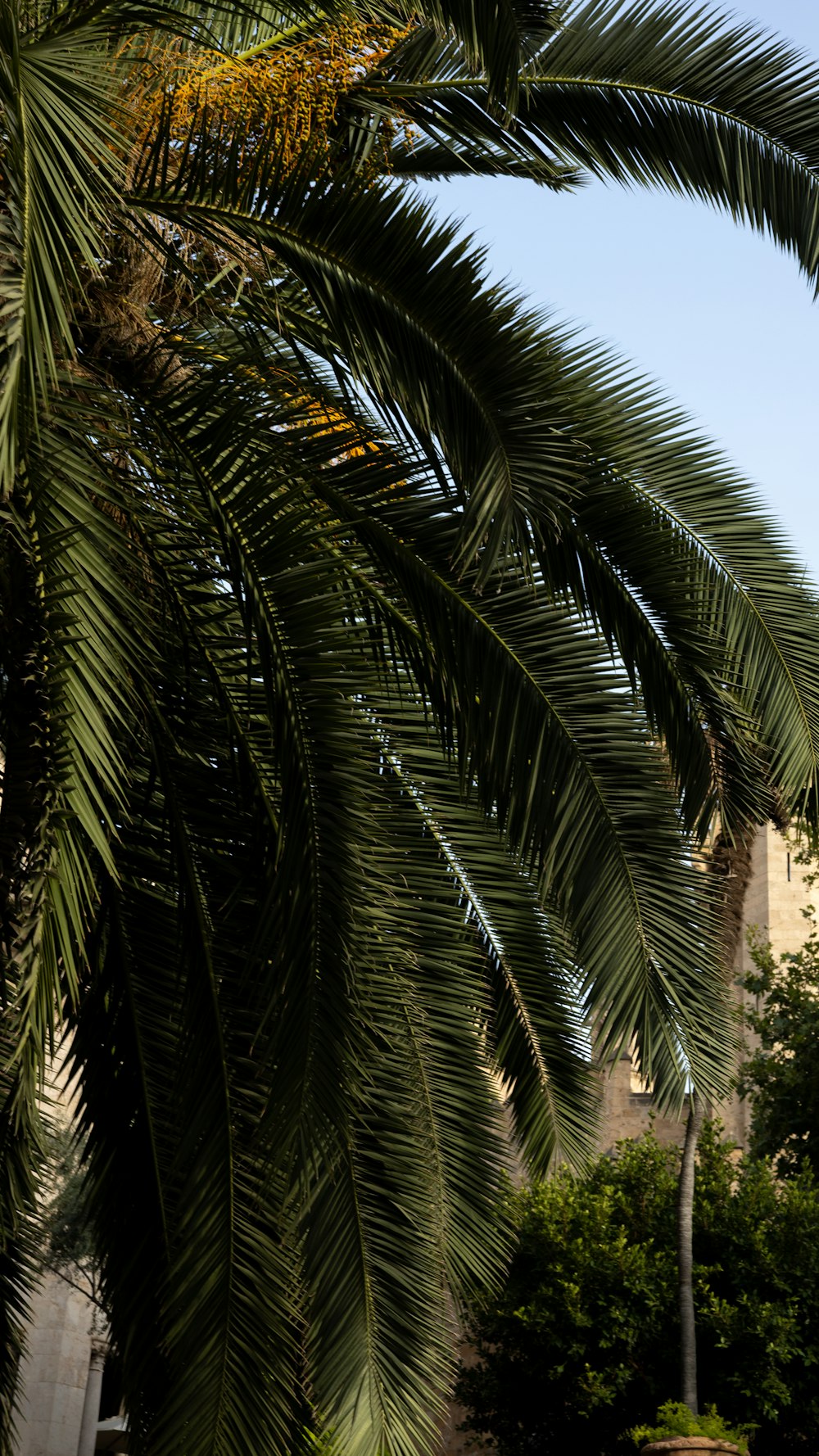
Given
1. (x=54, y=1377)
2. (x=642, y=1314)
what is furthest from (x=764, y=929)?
(x=54, y=1377)

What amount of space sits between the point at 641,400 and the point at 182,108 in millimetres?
1680

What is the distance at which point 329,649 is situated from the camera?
162 inches

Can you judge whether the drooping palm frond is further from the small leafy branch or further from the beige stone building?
the beige stone building

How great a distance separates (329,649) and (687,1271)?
10417 mm

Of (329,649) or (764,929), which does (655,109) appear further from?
(764,929)

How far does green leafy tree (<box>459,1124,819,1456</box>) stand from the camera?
1334 cm

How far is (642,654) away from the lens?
15.5ft

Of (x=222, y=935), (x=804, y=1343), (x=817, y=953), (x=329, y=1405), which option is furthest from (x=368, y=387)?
(x=817, y=953)

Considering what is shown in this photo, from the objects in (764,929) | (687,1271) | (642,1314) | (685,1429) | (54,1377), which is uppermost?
(764,929)

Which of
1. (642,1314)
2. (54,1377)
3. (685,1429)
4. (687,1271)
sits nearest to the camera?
(685,1429)

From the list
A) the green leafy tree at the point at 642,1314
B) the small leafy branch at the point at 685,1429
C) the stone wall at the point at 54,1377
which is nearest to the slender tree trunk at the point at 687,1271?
the green leafy tree at the point at 642,1314

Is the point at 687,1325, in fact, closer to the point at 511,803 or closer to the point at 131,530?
the point at 511,803

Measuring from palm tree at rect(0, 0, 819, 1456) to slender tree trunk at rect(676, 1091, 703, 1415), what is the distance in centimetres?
763

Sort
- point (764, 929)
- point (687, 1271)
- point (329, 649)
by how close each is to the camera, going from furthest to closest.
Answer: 1. point (764, 929)
2. point (687, 1271)
3. point (329, 649)
